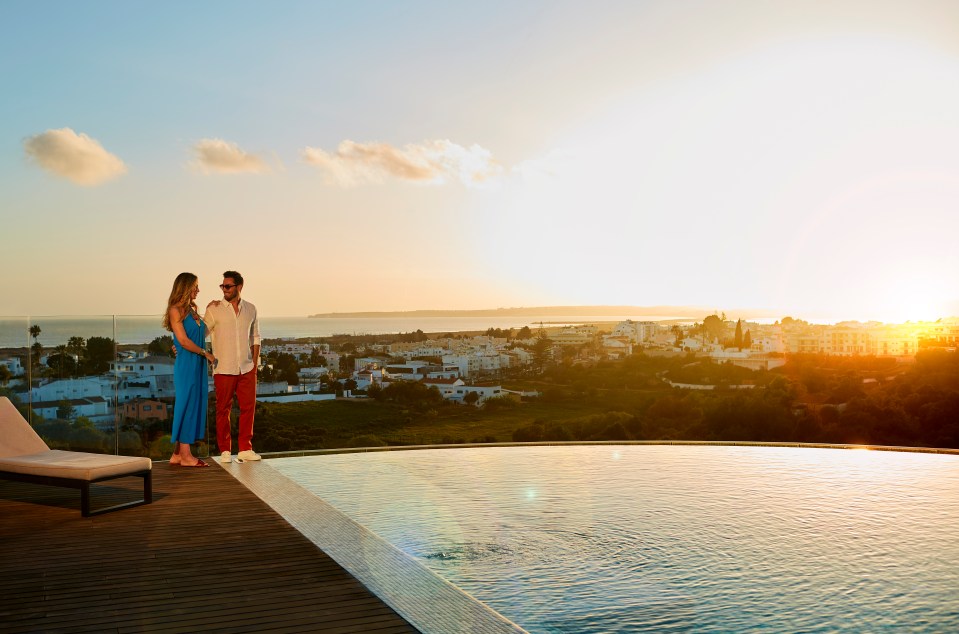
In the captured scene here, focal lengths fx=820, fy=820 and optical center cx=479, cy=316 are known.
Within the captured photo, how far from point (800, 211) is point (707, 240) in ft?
7.43

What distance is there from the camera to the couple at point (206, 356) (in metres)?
5.93

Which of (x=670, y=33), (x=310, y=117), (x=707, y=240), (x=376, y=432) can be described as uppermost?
(x=670, y=33)

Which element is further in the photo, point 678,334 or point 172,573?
point 678,334

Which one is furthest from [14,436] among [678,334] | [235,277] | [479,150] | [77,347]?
[678,334]

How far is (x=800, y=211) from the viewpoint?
1688 cm

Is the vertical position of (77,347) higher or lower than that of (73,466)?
higher

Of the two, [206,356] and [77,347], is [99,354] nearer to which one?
[77,347]

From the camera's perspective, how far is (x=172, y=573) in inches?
131

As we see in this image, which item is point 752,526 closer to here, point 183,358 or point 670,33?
point 183,358

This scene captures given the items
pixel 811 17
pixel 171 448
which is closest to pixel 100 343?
pixel 171 448

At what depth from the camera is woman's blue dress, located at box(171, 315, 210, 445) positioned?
601 cm

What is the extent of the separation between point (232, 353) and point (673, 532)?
11.3ft

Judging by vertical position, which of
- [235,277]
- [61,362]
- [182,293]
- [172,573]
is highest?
[235,277]

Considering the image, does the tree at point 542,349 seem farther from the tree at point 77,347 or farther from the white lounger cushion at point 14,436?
the white lounger cushion at point 14,436
